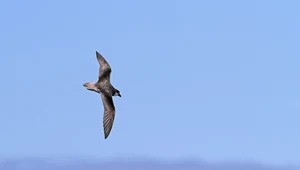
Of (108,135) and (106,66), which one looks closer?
(108,135)

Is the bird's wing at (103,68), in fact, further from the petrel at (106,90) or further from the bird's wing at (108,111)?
the bird's wing at (108,111)

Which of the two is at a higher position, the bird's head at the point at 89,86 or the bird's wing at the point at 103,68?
the bird's wing at the point at 103,68

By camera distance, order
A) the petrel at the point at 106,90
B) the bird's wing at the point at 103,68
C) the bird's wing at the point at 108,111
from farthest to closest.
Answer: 1. the bird's wing at the point at 103,68
2. the petrel at the point at 106,90
3. the bird's wing at the point at 108,111

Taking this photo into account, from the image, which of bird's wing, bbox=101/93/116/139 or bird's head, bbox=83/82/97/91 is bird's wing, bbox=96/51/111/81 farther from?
bird's wing, bbox=101/93/116/139

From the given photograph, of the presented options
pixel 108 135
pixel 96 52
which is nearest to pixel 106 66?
pixel 96 52

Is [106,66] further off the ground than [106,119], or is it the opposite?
[106,66]

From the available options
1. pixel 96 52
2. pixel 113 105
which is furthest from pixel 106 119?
pixel 96 52

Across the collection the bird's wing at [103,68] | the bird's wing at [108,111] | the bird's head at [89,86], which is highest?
the bird's wing at [103,68]

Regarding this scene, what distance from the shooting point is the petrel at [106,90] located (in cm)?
7931

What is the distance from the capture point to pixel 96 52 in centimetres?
8288

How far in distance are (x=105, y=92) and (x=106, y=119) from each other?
256cm

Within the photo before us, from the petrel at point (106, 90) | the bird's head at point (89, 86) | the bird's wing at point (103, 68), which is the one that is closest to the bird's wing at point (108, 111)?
the petrel at point (106, 90)

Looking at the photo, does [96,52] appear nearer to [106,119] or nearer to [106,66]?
[106,66]

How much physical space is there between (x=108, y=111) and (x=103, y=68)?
415 cm
